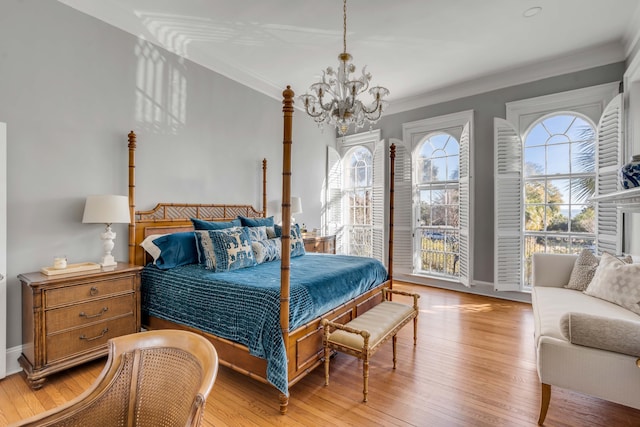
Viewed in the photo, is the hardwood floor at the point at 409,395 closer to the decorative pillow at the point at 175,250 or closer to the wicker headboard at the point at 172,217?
the decorative pillow at the point at 175,250

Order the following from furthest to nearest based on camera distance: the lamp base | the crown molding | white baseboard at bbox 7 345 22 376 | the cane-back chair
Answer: the crown molding, the lamp base, white baseboard at bbox 7 345 22 376, the cane-back chair

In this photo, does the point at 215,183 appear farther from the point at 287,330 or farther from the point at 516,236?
the point at 516,236

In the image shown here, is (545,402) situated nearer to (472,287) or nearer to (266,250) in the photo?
(266,250)

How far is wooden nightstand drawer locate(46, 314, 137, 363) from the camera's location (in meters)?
2.27

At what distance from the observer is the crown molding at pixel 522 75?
369cm

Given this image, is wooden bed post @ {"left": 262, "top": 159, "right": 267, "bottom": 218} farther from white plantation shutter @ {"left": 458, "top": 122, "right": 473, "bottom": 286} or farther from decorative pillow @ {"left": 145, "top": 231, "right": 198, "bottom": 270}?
white plantation shutter @ {"left": 458, "top": 122, "right": 473, "bottom": 286}

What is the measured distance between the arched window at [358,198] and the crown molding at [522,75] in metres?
1.13

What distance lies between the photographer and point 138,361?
115 cm

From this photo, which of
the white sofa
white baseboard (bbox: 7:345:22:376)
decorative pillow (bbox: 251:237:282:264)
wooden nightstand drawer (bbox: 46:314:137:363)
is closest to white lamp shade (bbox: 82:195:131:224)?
wooden nightstand drawer (bbox: 46:314:137:363)

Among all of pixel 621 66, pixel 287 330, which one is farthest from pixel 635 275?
pixel 621 66

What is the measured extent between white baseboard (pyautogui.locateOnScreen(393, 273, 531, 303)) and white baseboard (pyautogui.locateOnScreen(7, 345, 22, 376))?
4.83 meters

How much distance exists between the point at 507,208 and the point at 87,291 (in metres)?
4.92

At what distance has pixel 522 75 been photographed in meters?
4.23

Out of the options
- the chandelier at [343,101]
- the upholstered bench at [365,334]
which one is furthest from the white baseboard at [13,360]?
the chandelier at [343,101]
